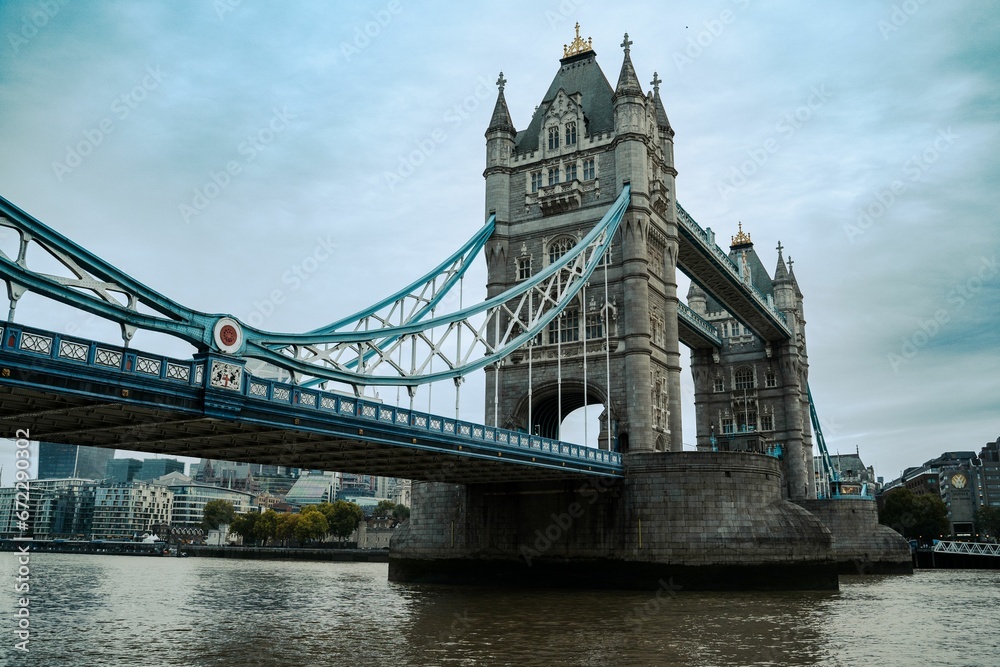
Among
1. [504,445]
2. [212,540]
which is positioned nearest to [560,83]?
[504,445]

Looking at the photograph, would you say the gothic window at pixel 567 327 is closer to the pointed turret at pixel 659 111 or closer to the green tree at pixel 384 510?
the pointed turret at pixel 659 111

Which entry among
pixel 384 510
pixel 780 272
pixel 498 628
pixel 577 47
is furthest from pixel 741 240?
pixel 384 510

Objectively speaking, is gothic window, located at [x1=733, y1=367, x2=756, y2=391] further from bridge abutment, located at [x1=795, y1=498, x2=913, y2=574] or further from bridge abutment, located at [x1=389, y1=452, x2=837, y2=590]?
bridge abutment, located at [x1=389, y1=452, x2=837, y2=590]

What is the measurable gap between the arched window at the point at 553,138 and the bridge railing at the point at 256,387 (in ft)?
61.7

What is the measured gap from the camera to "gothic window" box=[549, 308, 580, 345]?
42656 mm

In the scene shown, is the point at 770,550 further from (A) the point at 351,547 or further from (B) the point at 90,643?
(A) the point at 351,547

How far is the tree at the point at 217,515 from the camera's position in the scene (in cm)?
12925

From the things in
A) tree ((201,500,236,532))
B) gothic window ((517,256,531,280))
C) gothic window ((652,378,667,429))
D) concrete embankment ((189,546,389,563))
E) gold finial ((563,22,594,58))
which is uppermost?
gold finial ((563,22,594,58))

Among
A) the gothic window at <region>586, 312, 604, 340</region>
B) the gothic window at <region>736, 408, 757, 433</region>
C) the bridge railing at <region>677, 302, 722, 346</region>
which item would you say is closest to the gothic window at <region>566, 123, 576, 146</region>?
the gothic window at <region>586, 312, 604, 340</region>

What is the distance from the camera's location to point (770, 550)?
33969 millimetres

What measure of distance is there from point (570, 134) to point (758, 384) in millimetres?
33696

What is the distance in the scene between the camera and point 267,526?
10994cm

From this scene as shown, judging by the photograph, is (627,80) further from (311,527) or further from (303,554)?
(311,527)

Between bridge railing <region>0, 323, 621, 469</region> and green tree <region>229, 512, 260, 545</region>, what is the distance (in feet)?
301
